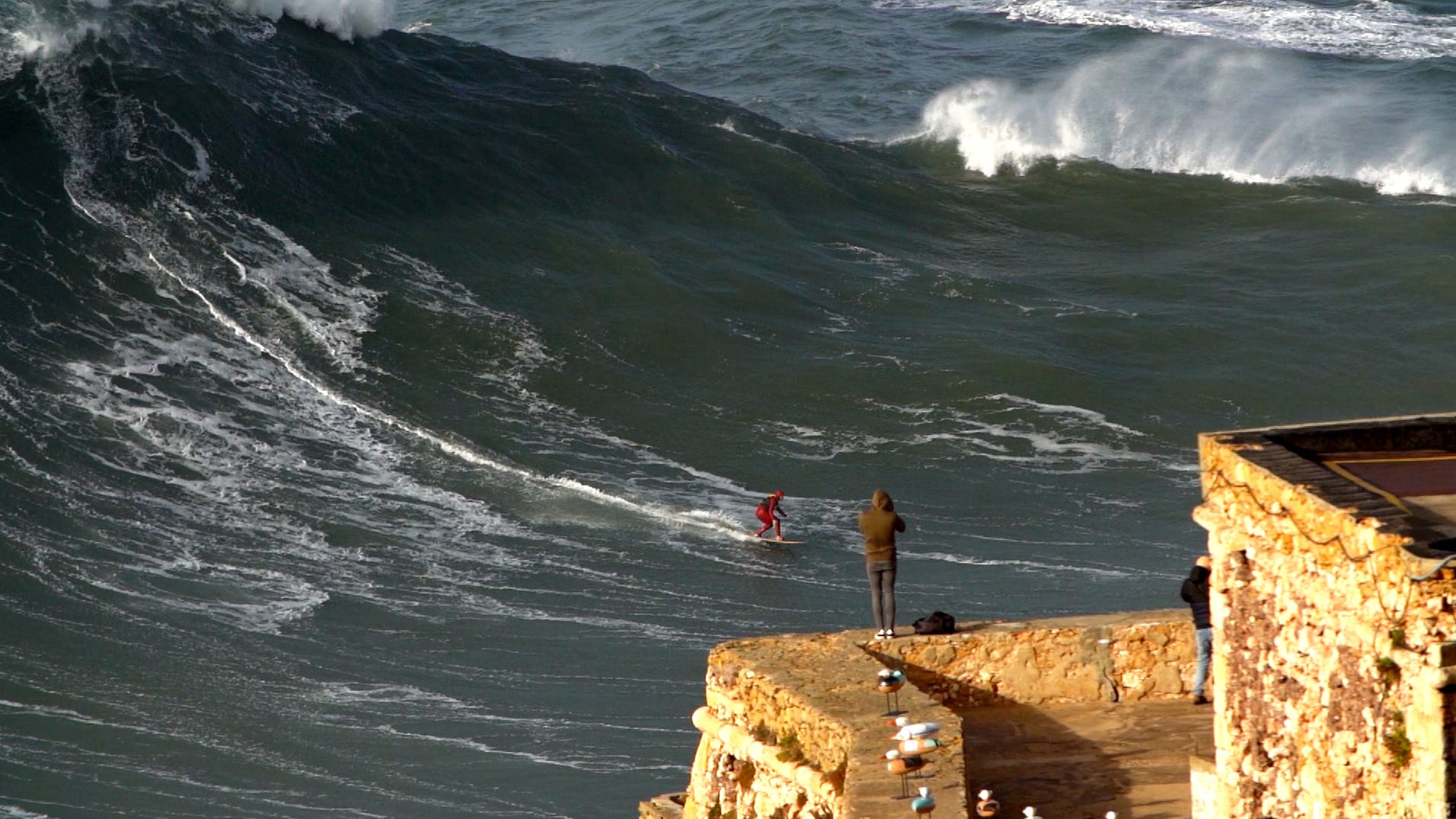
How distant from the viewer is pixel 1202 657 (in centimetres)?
945

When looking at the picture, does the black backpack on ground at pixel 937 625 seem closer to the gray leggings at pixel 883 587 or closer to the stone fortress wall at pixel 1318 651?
the gray leggings at pixel 883 587

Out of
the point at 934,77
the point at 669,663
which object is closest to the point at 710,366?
the point at 669,663

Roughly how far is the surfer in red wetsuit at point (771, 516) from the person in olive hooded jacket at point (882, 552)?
40.2 ft

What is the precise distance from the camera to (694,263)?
33.4 meters

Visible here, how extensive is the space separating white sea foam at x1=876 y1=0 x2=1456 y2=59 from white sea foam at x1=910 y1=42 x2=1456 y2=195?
1801mm

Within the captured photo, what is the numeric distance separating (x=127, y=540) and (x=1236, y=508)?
17413 mm

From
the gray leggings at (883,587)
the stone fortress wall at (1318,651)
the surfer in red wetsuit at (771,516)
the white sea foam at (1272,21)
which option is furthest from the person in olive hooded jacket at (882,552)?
the white sea foam at (1272,21)

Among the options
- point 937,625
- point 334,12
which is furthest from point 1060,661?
point 334,12

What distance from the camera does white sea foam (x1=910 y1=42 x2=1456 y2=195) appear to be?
39.9 metres

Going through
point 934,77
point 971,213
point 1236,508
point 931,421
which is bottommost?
point 1236,508

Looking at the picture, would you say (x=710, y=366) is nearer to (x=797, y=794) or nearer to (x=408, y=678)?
(x=408, y=678)

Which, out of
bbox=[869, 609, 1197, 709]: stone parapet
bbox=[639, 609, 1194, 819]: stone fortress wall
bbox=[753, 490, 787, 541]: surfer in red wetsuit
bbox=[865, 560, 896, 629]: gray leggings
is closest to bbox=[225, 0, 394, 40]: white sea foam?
bbox=[753, 490, 787, 541]: surfer in red wetsuit

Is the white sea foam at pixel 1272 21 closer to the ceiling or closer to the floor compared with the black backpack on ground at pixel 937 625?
closer to the ceiling

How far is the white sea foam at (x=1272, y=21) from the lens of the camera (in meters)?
46.9
